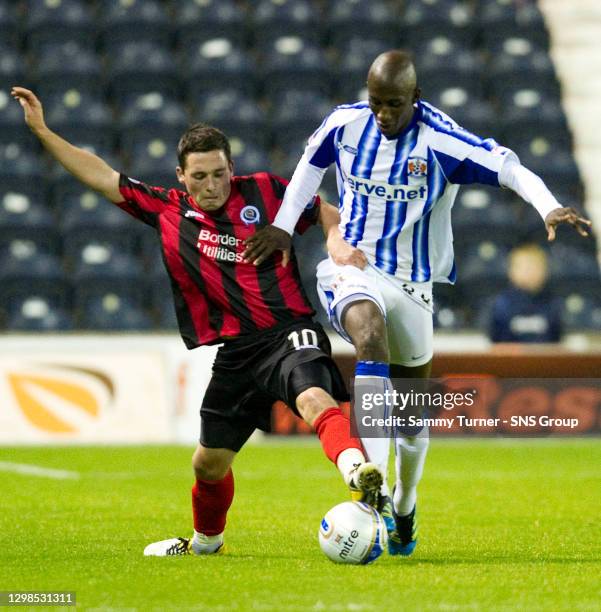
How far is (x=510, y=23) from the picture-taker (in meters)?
17.6

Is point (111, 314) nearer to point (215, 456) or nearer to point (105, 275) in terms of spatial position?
point (105, 275)

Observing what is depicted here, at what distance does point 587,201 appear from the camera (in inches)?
637

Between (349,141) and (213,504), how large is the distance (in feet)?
5.17

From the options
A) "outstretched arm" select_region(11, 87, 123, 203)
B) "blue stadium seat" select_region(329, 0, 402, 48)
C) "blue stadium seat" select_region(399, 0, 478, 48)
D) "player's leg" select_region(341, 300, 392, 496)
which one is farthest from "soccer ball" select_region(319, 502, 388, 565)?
"blue stadium seat" select_region(399, 0, 478, 48)

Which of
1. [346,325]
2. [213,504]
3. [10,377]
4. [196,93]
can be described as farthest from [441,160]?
[196,93]

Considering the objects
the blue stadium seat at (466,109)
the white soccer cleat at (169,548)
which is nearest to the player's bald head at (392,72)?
the white soccer cleat at (169,548)

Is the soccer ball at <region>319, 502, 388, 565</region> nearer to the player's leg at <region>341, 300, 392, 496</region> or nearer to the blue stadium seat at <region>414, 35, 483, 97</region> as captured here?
the player's leg at <region>341, 300, 392, 496</region>

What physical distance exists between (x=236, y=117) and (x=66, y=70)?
2.13 meters

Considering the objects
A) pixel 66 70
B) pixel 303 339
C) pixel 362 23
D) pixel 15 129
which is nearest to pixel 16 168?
pixel 15 129

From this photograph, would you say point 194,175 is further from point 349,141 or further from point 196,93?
point 196,93

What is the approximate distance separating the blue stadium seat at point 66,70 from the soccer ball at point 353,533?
39.1 ft

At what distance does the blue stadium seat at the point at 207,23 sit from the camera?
16625 millimetres

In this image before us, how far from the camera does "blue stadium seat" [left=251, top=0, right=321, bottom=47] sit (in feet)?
55.1

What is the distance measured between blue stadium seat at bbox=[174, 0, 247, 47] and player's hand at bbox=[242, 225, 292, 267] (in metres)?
11.8
